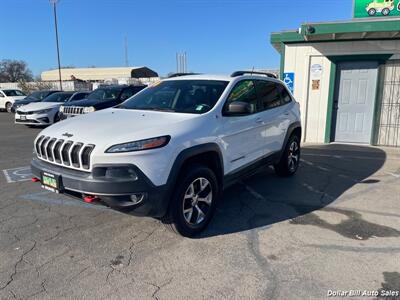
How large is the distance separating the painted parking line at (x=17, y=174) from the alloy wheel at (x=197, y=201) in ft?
12.5

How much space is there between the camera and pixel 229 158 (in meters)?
4.37

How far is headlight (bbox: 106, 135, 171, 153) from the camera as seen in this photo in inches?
129

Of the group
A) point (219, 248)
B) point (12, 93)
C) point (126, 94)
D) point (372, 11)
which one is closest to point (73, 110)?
point (126, 94)

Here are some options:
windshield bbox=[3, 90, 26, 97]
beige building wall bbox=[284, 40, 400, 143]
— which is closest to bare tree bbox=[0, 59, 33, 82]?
windshield bbox=[3, 90, 26, 97]

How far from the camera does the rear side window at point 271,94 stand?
17.6 ft

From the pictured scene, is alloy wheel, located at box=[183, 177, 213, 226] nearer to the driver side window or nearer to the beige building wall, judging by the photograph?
the beige building wall

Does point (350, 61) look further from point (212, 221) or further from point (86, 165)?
point (86, 165)

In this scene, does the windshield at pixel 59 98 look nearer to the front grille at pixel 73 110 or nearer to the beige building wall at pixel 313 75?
the front grille at pixel 73 110

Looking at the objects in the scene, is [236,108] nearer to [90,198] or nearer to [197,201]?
[197,201]

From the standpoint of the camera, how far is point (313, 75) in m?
10.0

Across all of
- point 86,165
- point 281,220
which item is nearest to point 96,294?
point 86,165

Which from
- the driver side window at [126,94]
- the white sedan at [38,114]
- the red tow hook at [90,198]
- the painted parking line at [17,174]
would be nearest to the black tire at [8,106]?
the white sedan at [38,114]

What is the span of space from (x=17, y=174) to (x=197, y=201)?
4317 millimetres

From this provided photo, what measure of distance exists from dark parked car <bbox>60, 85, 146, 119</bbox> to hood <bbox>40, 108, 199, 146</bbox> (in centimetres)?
699
